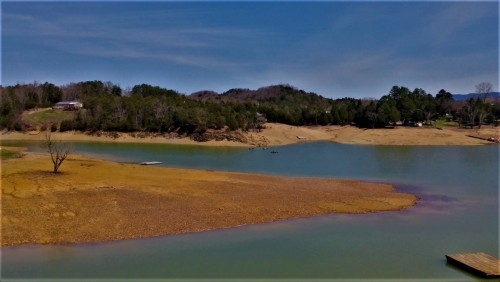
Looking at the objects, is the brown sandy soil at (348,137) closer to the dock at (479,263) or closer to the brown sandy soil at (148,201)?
the brown sandy soil at (148,201)

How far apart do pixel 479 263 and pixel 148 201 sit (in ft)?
55.5

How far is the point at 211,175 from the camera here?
37031 millimetres

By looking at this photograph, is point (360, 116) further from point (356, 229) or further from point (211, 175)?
point (356, 229)

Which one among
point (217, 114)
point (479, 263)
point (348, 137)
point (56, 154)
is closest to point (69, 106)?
point (217, 114)

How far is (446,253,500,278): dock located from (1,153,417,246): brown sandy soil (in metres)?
8.68

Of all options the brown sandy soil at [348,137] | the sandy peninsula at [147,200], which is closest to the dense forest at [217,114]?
the brown sandy soil at [348,137]

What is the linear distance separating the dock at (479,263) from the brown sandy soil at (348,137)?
64.0 meters

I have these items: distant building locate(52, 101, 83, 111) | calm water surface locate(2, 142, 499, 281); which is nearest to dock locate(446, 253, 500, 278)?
calm water surface locate(2, 142, 499, 281)

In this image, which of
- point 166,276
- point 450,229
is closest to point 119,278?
point 166,276

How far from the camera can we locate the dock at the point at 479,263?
52.7 feet

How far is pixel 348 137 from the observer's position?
302ft

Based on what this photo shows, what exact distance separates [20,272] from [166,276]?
5.16m

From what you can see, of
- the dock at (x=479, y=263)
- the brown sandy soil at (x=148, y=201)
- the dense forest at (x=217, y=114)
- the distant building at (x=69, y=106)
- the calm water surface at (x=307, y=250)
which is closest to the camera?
the dock at (x=479, y=263)

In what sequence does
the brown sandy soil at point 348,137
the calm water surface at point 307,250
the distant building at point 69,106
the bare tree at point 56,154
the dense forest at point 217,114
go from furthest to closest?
the distant building at point 69,106 < the dense forest at point 217,114 < the brown sandy soil at point 348,137 < the bare tree at point 56,154 < the calm water surface at point 307,250
